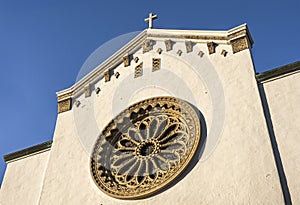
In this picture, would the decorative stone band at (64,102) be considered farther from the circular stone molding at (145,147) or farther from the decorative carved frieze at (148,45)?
the decorative carved frieze at (148,45)

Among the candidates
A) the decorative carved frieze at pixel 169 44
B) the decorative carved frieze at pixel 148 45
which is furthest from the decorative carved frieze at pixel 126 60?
the decorative carved frieze at pixel 169 44

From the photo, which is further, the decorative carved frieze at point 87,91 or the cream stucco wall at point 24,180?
the decorative carved frieze at point 87,91

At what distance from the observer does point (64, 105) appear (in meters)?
13.6

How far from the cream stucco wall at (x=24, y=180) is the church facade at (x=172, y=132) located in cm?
3

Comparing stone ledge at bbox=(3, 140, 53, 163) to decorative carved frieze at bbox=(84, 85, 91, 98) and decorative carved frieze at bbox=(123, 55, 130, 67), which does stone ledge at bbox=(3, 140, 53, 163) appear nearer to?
decorative carved frieze at bbox=(84, 85, 91, 98)

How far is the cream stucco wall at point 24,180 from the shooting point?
11898 millimetres

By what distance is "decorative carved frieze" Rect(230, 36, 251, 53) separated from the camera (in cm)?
1150

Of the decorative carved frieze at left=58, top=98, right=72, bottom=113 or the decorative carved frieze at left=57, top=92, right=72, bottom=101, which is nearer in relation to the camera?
the decorative carved frieze at left=58, top=98, right=72, bottom=113

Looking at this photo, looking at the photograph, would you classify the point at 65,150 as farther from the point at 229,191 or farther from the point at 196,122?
the point at 229,191

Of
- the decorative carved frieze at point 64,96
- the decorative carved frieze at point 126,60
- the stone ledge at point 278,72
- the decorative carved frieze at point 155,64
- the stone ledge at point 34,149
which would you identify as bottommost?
the stone ledge at point 34,149

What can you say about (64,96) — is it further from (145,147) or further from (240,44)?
(240,44)

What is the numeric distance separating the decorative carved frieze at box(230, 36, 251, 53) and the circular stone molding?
1942 millimetres

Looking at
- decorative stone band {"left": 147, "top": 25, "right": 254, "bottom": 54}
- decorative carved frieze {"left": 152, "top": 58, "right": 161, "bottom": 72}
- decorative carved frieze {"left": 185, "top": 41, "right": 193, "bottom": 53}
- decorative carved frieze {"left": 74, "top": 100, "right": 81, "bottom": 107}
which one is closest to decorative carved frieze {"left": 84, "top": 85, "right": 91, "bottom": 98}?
decorative carved frieze {"left": 74, "top": 100, "right": 81, "bottom": 107}

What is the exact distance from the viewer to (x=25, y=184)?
1220 cm
